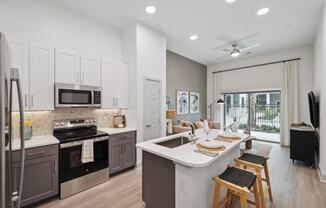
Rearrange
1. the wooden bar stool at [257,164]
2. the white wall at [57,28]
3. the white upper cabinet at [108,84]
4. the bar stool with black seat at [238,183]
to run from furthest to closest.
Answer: the white upper cabinet at [108,84]
the white wall at [57,28]
the wooden bar stool at [257,164]
the bar stool with black seat at [238,183]

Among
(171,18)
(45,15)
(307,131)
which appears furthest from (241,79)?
(45,15)

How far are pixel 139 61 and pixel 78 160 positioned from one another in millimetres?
2379

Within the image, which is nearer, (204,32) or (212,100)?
(204,32)

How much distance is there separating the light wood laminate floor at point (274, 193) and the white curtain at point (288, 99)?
2120mm

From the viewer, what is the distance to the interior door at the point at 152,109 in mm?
3668

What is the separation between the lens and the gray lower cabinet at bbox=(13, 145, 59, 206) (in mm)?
2051

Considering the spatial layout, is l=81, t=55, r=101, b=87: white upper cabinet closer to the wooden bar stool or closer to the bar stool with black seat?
the bar stool with black seat

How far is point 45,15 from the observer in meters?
2.78

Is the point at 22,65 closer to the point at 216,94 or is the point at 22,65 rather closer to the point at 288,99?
the point at 216,94

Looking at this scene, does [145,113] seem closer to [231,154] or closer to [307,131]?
[231,154]

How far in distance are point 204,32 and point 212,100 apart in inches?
154

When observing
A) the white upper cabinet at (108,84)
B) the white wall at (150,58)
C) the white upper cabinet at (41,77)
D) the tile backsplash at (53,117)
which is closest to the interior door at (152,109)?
the white wall at (150,58)

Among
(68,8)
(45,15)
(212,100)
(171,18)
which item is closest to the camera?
(45,15)

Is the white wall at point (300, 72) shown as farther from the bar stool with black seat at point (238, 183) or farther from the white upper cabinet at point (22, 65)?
the white upper cabinet at point (22, 65)
